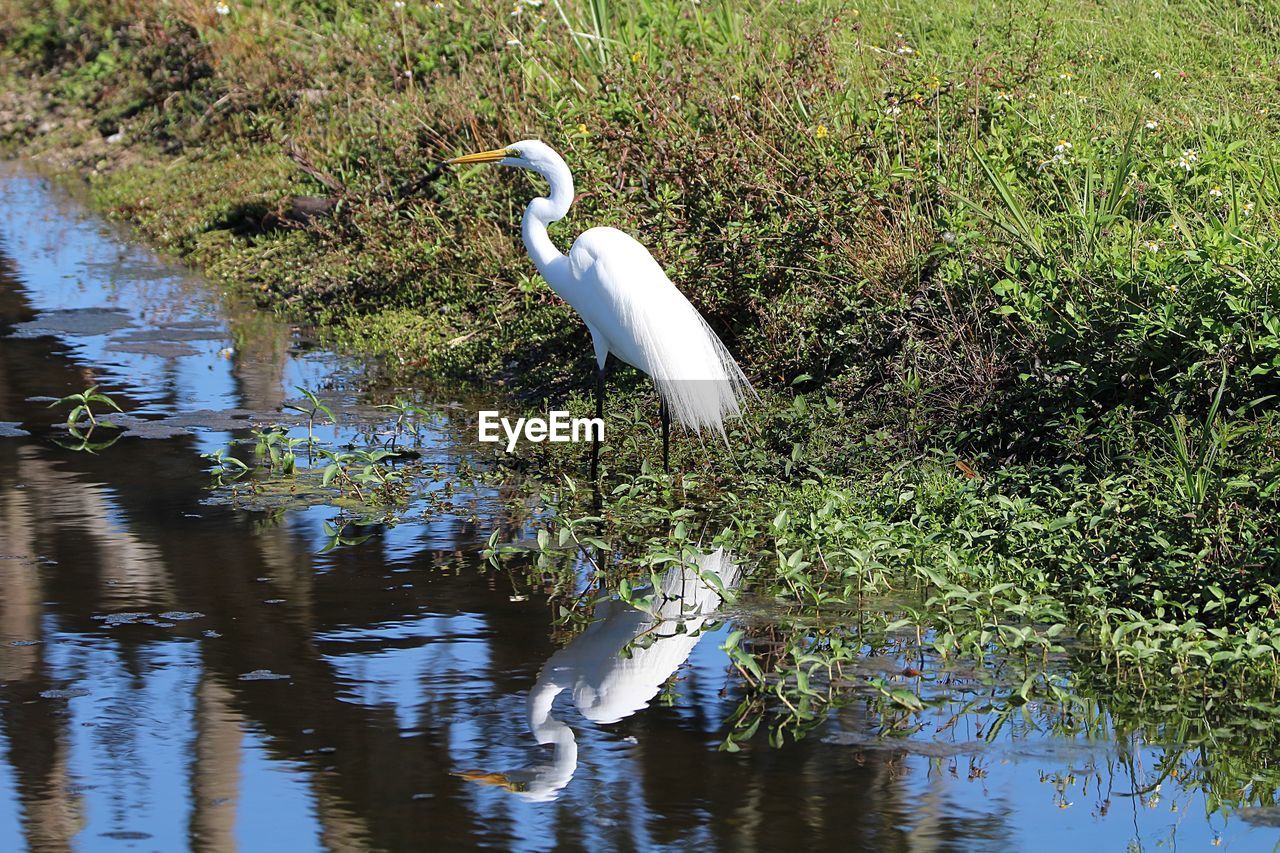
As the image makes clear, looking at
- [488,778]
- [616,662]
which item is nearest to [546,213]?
[616,662]

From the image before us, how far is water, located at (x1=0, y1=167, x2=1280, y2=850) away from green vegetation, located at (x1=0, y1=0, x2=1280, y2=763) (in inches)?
10.9

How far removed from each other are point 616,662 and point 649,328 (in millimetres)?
1915

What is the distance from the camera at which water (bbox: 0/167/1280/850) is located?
11.8ft

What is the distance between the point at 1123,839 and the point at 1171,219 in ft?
12.2

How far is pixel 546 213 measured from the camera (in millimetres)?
6535

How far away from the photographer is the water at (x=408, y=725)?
359 cm

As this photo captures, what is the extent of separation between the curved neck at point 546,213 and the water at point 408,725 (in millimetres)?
1087

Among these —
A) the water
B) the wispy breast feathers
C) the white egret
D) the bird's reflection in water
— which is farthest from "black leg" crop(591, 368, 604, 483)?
the bird's reflection in water

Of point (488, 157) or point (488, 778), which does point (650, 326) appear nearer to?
point (488, 157)

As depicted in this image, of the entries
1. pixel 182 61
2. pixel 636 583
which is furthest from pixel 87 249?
pixel 636 583

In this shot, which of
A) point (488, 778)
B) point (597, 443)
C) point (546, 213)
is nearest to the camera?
point (488, 778)

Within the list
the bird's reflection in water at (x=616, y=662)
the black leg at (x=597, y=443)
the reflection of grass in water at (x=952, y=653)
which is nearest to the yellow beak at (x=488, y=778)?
the bird's reflection in water at (x=616, y=662)

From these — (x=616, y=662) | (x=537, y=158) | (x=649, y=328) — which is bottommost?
(x=616, y=662)

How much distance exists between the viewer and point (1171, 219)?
6617 millimetres
